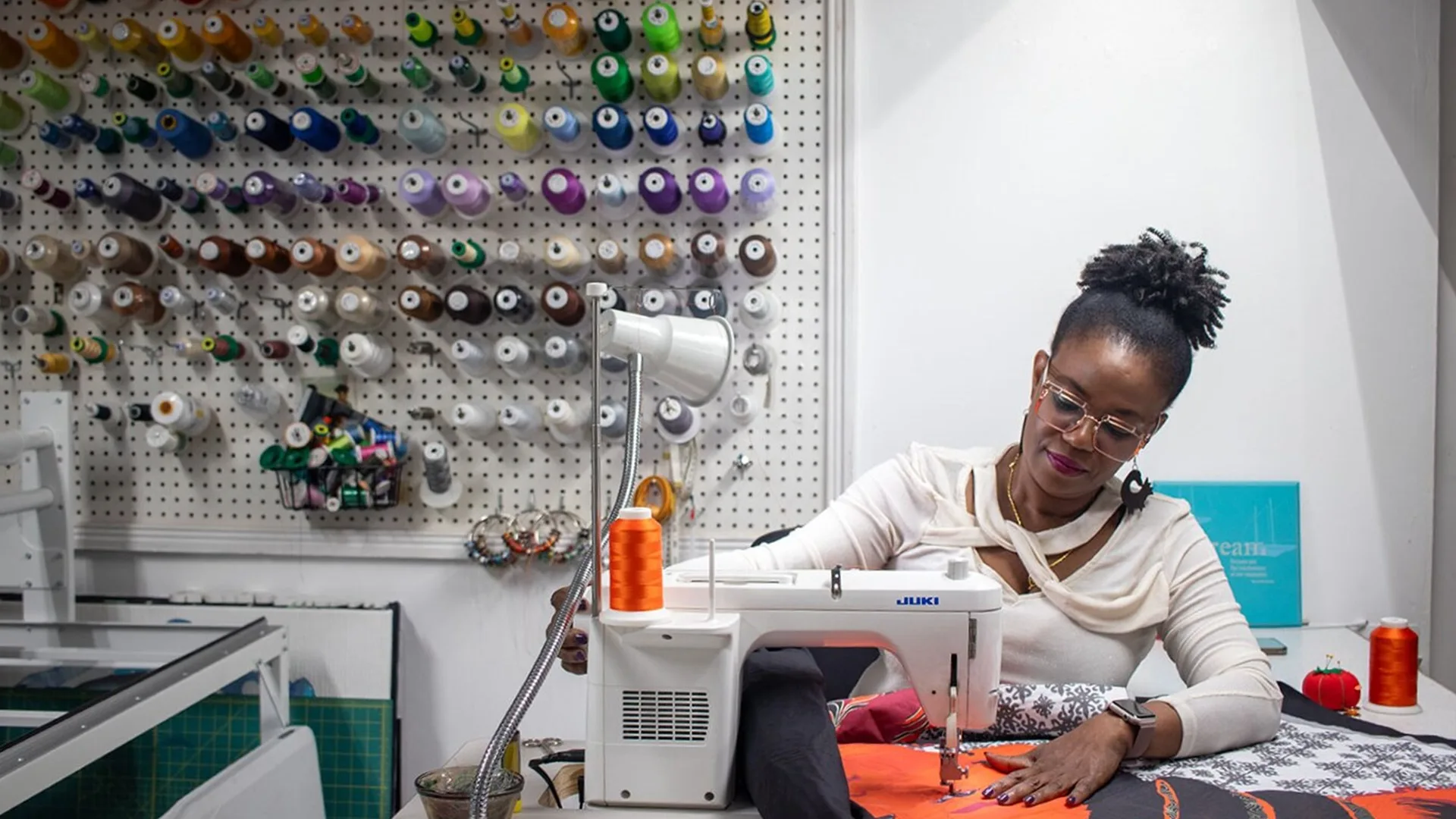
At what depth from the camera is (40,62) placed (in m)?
2.06

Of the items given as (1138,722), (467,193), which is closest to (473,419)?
(467,193)

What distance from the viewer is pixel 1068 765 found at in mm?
997

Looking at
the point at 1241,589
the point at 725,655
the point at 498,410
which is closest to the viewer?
the point at 725,655

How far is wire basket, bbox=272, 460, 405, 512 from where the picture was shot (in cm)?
193

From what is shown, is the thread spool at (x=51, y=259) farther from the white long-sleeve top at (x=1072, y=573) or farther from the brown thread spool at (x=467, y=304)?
the white long-sleeve top at (x=1072, y=573)

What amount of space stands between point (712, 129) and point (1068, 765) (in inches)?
51.8

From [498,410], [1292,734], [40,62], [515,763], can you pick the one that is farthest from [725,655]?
[40,62]

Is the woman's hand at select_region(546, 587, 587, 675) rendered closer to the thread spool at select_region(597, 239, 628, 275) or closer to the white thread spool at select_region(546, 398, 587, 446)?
the white thread spool at select_region(546, 398, 587, 446)

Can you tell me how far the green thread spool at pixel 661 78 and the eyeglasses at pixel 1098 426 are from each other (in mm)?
980

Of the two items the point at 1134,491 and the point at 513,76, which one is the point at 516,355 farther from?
the point at 1134,491

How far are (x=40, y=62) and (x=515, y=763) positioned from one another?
6.65 ft

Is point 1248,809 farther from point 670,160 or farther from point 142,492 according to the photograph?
point 142,492

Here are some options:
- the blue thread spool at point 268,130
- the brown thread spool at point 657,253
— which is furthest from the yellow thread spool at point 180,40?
the brown thread spool at point 657,253

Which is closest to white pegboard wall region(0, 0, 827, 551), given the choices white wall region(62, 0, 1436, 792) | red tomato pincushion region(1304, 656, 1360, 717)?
white wall region(62, 0, 1436, 792)
